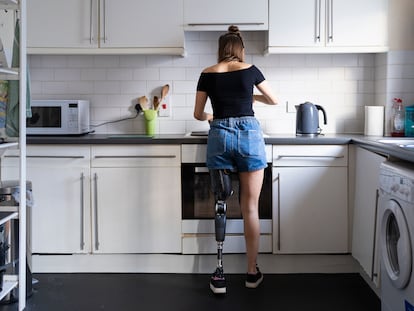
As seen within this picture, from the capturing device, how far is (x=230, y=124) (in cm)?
311

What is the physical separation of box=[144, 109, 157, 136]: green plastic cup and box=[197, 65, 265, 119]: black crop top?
3.03ft

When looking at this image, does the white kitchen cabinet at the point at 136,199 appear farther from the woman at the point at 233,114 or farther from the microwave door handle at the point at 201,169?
the woman at the point at 233,114

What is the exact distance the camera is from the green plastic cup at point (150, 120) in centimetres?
400

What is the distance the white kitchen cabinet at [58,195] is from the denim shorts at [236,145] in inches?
36.7

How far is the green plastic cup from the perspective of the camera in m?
4.00

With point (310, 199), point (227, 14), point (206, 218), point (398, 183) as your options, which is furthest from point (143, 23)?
point (398, 183)

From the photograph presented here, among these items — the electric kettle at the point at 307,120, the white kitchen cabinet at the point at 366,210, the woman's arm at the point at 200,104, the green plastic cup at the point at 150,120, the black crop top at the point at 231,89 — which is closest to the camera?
the white kitchen cabinet at the point at 366,210

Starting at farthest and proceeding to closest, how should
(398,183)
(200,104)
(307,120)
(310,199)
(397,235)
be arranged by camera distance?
(307,120), (310,199), (200,104), (397,235), (398,183)

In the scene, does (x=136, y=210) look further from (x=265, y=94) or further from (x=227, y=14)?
(x=227, y=14)

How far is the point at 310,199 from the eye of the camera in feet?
11.6

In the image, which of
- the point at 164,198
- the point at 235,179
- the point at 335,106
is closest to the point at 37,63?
the point at 164,198

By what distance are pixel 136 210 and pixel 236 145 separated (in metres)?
0.90

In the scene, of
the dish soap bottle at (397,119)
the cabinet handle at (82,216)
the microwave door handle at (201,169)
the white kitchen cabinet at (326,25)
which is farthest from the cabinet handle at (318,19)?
the cabinet handle at (82,216)

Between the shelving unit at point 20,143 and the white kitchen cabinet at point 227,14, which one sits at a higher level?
the white kitchen cabinet at point 227,14
